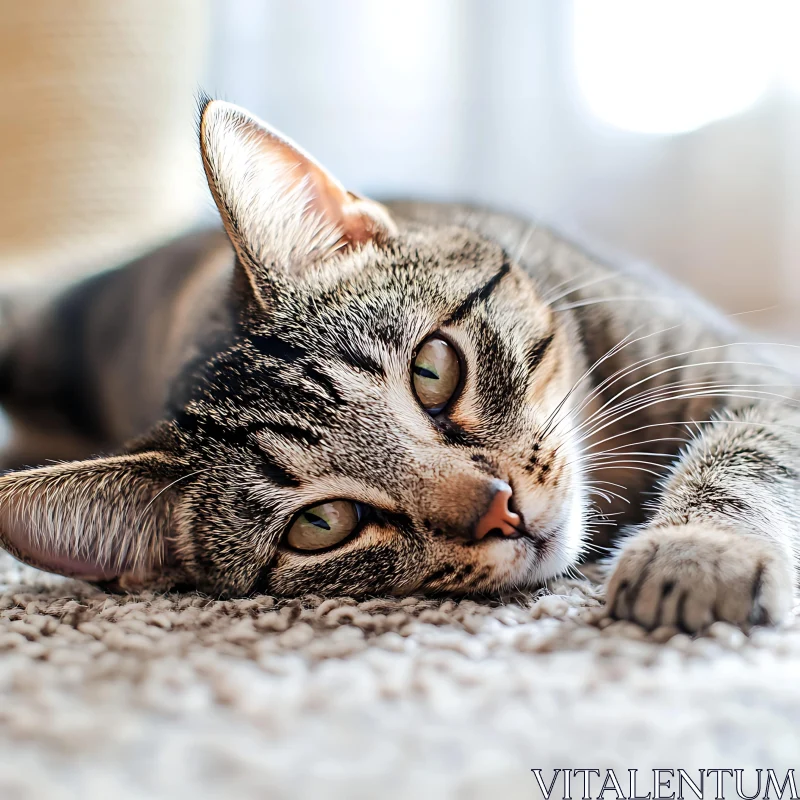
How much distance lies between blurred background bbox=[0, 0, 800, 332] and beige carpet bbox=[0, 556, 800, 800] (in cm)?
158

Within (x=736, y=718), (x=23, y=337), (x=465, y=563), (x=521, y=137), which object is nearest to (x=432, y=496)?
(x=465, y=563)

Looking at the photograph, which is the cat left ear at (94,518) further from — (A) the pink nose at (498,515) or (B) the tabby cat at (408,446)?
(A) the pink nose at (498,515)

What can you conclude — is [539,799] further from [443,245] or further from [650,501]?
[443,245]

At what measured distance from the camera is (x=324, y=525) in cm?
80

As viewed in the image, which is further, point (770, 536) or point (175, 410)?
point (175, 410)

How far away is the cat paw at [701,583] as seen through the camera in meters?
0.61

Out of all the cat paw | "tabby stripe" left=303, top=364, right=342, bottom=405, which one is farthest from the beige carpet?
"tabby stripe" left=303, top=364, right=342, bottom=405

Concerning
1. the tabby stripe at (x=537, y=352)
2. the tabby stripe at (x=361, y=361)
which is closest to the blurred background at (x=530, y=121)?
the tabby stripe at (x=537, y=352)

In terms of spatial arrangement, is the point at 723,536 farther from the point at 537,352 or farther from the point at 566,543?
the point at 537,352

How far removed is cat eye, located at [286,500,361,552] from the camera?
0.79 meters

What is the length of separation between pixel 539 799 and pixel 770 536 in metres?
0.46

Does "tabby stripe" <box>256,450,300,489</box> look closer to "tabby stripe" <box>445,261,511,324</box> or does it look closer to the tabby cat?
the tabby cat

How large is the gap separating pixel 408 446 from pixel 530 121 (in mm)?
2385

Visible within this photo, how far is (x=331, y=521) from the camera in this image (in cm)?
79
